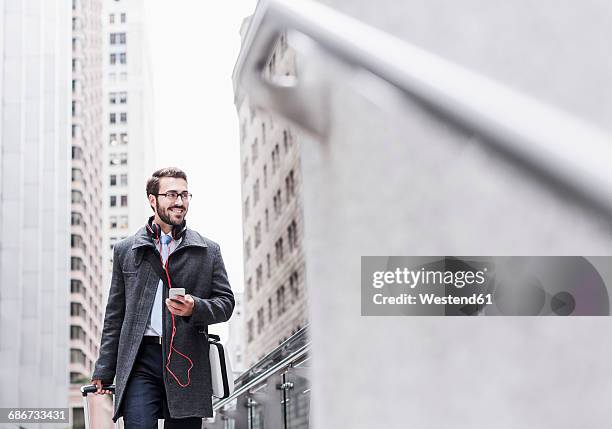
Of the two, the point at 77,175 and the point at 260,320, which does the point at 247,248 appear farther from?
the point at 77,175

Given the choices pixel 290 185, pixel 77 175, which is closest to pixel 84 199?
pixel 77 175

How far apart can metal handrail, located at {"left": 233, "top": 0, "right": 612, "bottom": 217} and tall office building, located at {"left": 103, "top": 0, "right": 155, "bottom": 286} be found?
96.9m

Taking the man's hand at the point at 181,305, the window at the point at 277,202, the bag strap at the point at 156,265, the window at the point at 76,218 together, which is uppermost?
the window at the point at 76,218

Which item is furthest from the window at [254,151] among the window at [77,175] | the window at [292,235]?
the window at [77,175]

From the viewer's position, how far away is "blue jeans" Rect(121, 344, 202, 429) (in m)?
2.55

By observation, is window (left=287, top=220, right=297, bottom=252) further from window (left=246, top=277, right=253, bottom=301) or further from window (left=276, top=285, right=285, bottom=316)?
window (left=246, top=277, right=253, bottom=301)

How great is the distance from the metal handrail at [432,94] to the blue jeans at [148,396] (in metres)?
1.27

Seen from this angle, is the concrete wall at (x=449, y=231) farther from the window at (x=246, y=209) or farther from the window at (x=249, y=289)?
the window at (x=246, y=209)

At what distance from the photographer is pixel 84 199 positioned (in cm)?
7375

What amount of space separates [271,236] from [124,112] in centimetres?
5209

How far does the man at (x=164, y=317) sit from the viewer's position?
8.34 ft

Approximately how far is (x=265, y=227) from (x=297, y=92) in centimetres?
5576

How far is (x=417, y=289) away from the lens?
1.23 meters

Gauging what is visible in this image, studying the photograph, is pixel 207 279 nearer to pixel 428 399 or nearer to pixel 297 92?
pixel 297 92
